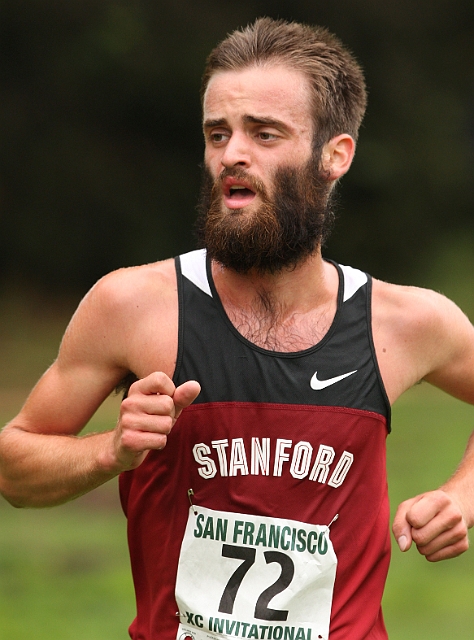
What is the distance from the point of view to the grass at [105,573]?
611cm

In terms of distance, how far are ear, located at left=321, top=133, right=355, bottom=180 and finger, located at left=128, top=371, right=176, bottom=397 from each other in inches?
48.8

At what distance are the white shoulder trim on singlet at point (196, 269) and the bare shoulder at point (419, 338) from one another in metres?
0.58

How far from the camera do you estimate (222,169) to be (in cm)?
333

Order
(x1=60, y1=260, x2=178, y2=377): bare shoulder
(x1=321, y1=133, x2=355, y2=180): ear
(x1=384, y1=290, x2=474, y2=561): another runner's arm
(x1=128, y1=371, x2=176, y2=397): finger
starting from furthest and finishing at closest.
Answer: (x1=321, y1=133, x2=355, y2=180): ear
(x1=384, y1=290, x2=474, y2=561): another runner's arm
(x1=60, y1=260, x2=178, y2=377): bare shoulder
(x1=128, y1=371, x2=176, y2=397): finger

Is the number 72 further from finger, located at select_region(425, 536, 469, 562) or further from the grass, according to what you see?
the grass

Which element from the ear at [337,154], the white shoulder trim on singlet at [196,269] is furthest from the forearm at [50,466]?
the ear at [337,154]

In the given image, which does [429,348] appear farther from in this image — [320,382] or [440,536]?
[440,536]

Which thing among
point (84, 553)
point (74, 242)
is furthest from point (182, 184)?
point (84, 553)

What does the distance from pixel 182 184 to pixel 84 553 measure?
10.6 metres

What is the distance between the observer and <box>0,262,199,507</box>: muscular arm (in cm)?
315

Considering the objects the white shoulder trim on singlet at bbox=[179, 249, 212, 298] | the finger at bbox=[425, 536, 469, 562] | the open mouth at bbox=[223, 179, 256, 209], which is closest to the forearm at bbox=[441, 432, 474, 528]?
the finger at bbox=[425, 536, 469, 562]

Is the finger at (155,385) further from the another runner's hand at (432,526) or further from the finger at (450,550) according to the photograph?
the finger at (450,550)

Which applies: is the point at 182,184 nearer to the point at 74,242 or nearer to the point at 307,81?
the point at 74,242

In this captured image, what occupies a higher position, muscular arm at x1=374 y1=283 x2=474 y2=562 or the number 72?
muscular arm at x1=374 y1=283 x2=474 y2=562
